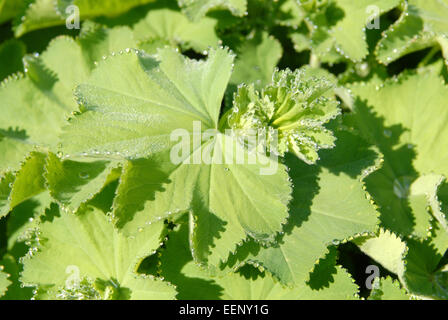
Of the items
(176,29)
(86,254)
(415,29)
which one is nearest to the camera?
(86,254)

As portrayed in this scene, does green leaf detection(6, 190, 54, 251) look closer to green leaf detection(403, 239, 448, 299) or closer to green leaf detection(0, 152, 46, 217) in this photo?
green leaf detection(0, 152, 46, 217)

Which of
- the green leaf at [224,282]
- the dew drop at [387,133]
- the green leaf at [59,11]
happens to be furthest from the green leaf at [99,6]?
the dew drop at [387,133]

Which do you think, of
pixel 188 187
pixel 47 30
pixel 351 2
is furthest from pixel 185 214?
pixel 47 30

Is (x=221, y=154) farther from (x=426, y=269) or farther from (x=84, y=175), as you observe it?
(x=426, y=269)

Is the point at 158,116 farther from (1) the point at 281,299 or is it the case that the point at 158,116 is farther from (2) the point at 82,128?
(1) the point at 281,299

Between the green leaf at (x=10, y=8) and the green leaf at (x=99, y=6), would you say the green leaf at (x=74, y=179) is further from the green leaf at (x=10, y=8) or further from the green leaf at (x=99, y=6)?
the green leaf at (x=10, y=8)

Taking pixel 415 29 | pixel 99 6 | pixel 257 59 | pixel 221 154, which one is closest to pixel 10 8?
pixel 99 6
